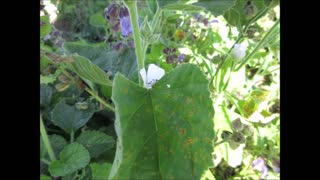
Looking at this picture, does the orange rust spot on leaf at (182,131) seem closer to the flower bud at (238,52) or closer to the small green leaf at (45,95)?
the flower bud at (238,52)

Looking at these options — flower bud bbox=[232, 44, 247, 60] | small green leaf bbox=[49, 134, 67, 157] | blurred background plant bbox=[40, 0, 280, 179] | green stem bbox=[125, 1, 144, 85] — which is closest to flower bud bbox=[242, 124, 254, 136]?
blurred background plant bbox=[40, 0, 280, 179]

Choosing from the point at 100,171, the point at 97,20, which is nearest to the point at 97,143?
the point at 100,171

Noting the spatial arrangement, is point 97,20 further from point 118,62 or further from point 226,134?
point 226,134

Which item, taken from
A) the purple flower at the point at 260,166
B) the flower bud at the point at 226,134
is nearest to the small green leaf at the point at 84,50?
the flower bud at the point at 226,134
